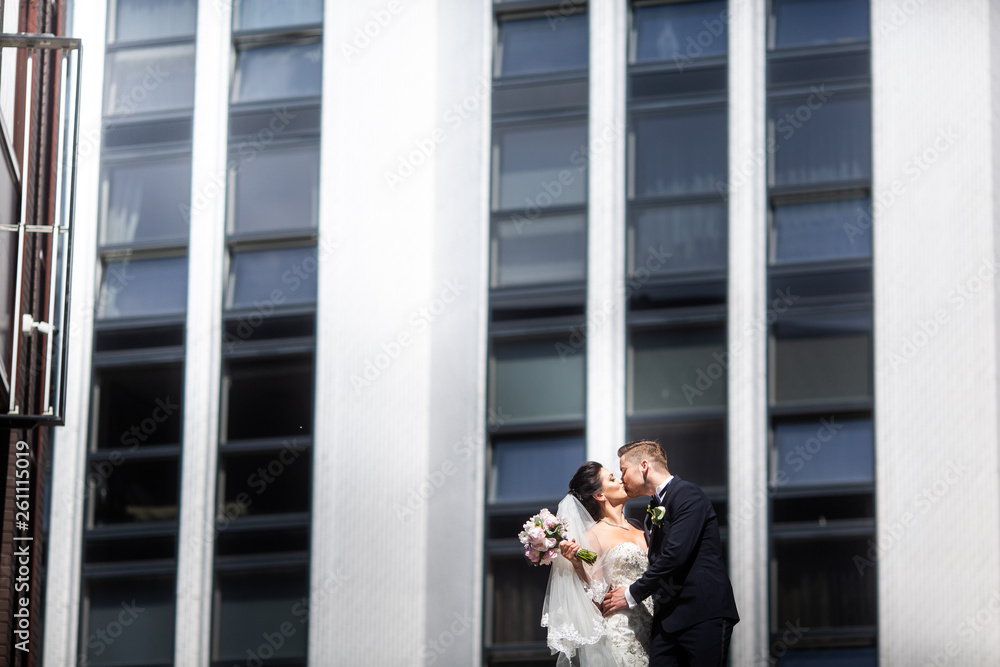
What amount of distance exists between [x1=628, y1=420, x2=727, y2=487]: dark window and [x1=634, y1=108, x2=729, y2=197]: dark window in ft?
8.95

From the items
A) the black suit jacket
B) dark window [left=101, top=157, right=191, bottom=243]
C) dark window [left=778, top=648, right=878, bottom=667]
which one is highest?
dark window [left=101, top=157, right=191, bottom=243]

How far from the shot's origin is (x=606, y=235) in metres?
16.6

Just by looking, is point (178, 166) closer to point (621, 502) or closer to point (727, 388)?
point (727, 388)

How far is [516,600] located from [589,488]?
6.56 m

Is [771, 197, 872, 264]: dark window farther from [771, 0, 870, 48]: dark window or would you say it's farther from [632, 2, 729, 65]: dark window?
[632, 2, 729, 65]: dark window

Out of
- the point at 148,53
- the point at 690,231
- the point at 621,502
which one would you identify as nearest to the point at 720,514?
the point at 690,231

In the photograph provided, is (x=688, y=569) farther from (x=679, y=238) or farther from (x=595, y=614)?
(x=679, y=238)

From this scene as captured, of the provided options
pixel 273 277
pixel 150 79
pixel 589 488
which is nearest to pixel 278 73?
pixel 150 79

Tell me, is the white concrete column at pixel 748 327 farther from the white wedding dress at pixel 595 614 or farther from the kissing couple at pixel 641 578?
the white wedding dress at pixel 595 614

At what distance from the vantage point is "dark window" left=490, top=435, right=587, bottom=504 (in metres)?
16.3

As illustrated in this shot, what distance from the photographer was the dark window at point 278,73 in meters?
17.8

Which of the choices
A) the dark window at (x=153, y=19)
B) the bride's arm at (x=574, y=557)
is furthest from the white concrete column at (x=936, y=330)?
the dark window at (x=153, y=19)

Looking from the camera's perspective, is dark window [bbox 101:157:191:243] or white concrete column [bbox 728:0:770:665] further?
dark window [bbox 101:157:191:243]

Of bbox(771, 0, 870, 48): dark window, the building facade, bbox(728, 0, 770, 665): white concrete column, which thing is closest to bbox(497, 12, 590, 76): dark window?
the building facade
